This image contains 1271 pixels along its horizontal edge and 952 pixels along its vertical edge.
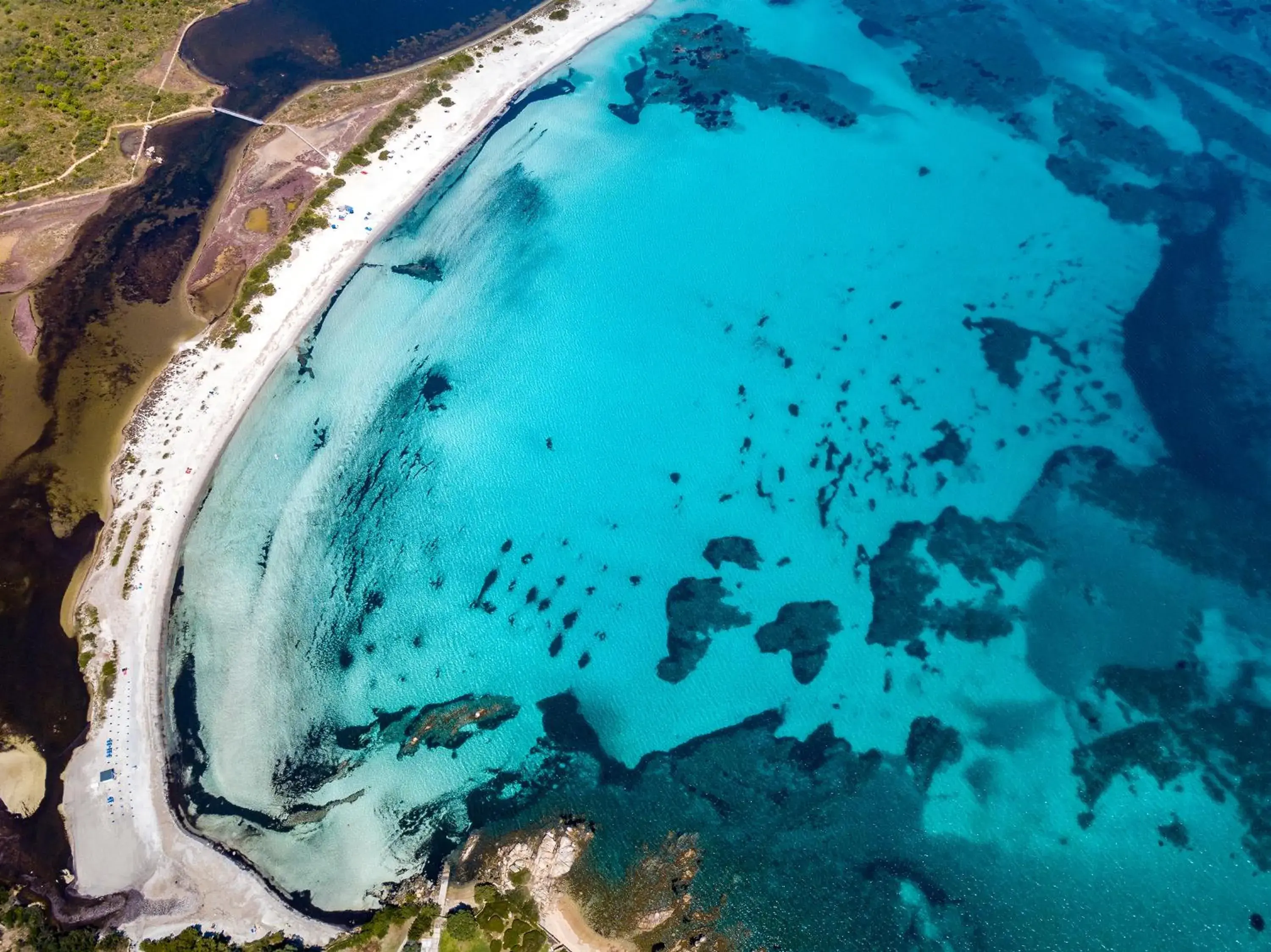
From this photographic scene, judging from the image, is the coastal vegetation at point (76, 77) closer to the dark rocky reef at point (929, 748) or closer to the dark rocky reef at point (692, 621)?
the dark rocky reef at point (692, 621)

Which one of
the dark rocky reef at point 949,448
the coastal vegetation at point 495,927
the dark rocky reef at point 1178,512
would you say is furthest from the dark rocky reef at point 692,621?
the dark rocky reef at point 1178,512

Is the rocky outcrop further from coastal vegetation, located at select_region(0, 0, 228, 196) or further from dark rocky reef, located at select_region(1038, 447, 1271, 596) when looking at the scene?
coastal vegetation, located at select_region(0, 0, 228, 196)

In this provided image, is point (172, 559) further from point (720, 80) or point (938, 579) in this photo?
point (720, 80)

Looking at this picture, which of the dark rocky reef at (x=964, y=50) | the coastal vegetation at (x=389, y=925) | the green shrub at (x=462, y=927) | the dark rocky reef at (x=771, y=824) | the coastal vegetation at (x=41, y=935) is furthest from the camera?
the dark rocky reef at (x=964, y=50)

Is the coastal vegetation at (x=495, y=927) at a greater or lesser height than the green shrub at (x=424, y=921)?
lesser

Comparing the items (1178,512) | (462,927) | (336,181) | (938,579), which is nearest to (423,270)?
(336,181)

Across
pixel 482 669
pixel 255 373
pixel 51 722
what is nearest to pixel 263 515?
pixel 255 373
